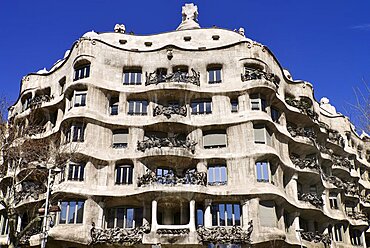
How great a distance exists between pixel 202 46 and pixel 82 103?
1270cm

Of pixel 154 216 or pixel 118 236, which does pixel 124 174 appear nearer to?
pixel 154 216

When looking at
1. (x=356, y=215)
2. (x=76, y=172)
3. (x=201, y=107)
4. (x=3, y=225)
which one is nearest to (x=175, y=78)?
(x=201, y=107)

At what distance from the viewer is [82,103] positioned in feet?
126

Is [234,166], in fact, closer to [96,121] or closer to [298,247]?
[298,247]

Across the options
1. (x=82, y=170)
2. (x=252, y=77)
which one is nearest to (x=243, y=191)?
(x=252, y=77)

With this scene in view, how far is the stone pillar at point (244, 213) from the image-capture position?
1374 inches

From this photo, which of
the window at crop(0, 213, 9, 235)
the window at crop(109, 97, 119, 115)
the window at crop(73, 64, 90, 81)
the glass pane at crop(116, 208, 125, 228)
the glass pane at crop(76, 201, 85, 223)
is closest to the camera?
the glass pane at crop(76, 201, 85, 223)

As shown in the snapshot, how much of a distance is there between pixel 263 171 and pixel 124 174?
36.1ft

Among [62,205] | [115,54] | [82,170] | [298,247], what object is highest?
[115,54]

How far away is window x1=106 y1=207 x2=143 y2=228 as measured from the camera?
117 ft

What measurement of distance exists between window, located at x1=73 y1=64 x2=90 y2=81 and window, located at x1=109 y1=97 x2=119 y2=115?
2.98 metres

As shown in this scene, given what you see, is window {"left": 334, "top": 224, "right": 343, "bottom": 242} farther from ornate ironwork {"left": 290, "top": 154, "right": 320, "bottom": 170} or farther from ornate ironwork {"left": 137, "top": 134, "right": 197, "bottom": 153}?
ornate ironwork {"left": 137, "top": 134, "right": 197, "bottom": 153}

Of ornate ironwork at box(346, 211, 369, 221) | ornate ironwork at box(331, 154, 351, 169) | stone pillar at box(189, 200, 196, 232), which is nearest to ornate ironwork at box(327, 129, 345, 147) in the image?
ornate ironwork at box(331, 154, 351, 169)

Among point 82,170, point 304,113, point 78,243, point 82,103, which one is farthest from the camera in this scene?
point 304,113
